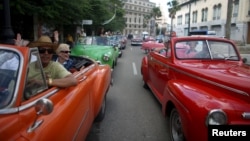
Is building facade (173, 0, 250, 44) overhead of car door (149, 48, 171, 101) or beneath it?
overhead

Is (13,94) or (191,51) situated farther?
(191,51)

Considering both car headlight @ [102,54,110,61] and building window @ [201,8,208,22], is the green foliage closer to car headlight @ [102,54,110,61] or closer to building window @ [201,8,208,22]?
building window @ [201,8,208,22]

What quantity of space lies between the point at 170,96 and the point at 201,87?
0.46m

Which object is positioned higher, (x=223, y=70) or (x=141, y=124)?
(x=223, y=70)

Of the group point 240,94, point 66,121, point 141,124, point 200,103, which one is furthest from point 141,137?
point 66,121

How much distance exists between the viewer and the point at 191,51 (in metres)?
5.15

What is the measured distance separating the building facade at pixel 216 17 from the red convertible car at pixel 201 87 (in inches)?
1239

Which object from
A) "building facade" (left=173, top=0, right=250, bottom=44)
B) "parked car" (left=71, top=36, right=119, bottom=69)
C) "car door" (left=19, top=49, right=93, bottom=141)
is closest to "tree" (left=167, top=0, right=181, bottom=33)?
"building facade" (left=173, top=0, right=250, bottom=44)

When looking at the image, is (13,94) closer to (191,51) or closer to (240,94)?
(240,94)

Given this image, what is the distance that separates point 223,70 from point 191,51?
47.2 inches

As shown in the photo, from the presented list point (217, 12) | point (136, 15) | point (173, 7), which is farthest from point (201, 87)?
point (136, 15)

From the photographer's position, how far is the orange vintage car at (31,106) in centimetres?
201

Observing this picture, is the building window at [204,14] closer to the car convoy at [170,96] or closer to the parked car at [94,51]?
the parked car at [94,51]

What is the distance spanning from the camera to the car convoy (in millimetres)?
2115
